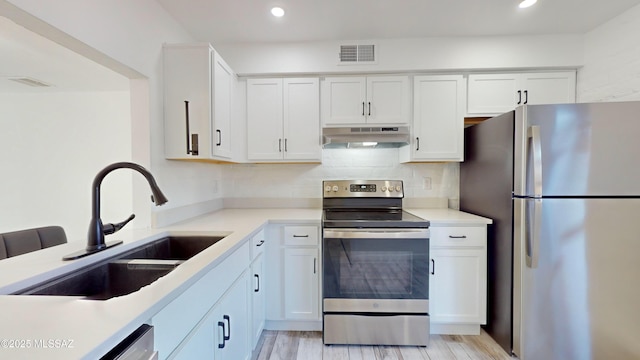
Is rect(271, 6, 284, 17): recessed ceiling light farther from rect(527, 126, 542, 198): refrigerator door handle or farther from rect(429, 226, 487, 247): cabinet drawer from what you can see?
rect(429, 226, 487, 247): cabinet drawer

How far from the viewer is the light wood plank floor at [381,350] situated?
1821 millimetres

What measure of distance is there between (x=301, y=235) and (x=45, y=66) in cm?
259

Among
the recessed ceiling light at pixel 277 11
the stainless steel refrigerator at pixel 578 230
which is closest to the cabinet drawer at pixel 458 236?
the stainless steel refrigerator at pixel 578 230

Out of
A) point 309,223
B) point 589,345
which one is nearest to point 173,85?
point 309,223

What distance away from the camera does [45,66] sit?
217 cm

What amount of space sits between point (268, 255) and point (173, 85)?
4.68ft

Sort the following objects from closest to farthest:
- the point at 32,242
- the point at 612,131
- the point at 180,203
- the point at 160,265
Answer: the point at 160,265 < the point at 612,131 < the point at 32,242 < the point at 180,203

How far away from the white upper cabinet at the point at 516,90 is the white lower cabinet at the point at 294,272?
183cm

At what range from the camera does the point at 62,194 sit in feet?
9.83

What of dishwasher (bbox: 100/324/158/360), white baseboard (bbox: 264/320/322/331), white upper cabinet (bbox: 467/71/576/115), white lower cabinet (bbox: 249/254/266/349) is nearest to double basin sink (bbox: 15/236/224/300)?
dishwasher (bbox: 100/324/158/360)

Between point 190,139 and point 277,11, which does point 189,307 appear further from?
point 277,11

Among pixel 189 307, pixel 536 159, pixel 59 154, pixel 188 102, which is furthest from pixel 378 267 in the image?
pixel 59 154

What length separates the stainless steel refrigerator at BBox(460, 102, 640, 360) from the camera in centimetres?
158

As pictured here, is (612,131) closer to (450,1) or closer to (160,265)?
(450,1)
